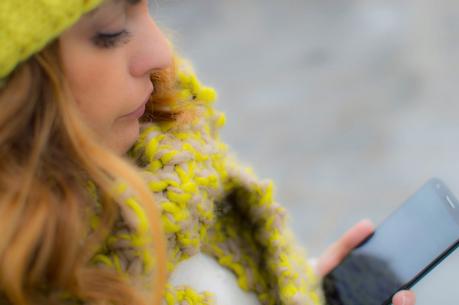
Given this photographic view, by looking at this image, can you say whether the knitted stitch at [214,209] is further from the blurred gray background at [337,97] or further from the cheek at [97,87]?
the blurred gray background at [337,97]

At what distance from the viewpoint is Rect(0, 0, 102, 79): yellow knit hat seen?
0.77 metres

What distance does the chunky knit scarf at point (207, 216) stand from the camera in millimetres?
948

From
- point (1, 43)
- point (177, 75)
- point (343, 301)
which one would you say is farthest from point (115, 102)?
point (343, 301)

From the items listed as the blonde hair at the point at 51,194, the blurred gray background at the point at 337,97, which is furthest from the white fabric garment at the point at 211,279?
the blurred gray background at the point at 337,97

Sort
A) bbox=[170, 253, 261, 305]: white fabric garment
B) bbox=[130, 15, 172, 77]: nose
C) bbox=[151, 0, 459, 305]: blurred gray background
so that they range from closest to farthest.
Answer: bbox=[130, 15, 172, 77]: nose
bbox=[170, 253, 261, 305]: white fabric garment
bbox=[151, 0, 459, 305]: blurred gray background

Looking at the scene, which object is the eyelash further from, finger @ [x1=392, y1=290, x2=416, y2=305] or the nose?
finger @ [x1=392, y1=290, x2=416, y2=305]

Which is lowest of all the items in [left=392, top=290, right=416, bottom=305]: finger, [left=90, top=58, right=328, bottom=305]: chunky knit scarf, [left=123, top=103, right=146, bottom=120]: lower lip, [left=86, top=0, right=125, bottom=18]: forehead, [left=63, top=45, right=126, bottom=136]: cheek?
[left=392, top=290, right=416, bottom=305]: finger

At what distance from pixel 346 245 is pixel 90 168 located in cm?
54

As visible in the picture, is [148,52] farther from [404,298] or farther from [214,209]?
[404,298]

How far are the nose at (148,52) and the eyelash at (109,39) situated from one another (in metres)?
0.02

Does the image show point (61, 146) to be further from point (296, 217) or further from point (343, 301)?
point (296, 217)

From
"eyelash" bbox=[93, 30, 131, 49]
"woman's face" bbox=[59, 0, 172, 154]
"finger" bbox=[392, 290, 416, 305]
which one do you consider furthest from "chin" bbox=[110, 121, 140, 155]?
"finger" bbox=[392, 290, 416, 305]

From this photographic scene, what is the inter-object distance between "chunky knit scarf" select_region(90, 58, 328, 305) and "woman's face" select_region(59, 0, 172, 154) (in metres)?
0.09

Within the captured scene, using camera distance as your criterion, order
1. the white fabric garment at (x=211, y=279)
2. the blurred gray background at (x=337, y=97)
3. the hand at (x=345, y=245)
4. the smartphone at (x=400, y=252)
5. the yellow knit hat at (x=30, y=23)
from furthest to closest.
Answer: the blurred gray background at (x=337, y=97) < the hand at (x=345, y=245) < the smartphone at (x=400, y=252) < the white fabric garment at (x=211, y=279) < the yellow knit hat at (x=30, y=23)
